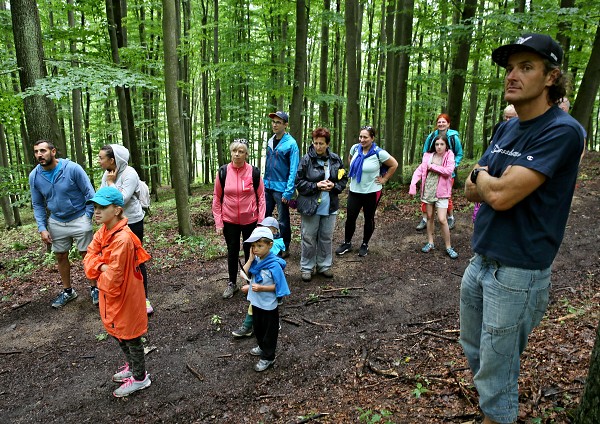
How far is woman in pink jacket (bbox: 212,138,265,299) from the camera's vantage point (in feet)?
17.0

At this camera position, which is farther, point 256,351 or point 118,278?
point 256,351

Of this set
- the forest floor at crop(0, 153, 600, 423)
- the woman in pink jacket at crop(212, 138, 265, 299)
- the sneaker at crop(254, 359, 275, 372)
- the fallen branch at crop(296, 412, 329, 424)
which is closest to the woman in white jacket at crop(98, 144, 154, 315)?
the woman in pink jacket at crop(212, 138, 265, 299)

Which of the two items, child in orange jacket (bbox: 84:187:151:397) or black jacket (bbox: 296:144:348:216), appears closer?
child in orange jacket (bbox: 84:187:151:397)

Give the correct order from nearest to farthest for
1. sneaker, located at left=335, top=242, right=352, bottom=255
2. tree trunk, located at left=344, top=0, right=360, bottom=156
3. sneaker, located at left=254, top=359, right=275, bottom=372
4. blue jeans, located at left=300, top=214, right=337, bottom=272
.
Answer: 1. sneaker, located at left=254, top=359, right=275, bottom=372
2. blue jeans, located at left=300, top=214, right=337, bottom=272
3. sneaker, located at left=335, top=242, right=352, bottom=255
4. tree trunk, located at left=344, top=0, right=360, bottom=156

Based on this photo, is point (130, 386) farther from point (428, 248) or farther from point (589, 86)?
point (589, 86)

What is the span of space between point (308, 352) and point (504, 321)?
8.48 ft

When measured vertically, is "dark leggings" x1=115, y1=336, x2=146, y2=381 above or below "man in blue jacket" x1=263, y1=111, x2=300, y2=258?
below

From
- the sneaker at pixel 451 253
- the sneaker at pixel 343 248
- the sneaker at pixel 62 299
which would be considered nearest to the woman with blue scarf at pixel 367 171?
the sneaker at pixel 343 248

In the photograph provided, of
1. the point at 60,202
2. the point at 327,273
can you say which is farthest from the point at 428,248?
the point at 60,202

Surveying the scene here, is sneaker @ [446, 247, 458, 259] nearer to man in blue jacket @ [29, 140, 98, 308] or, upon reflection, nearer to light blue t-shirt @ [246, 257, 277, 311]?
light blue t-shirt @ [246, 257, 277, 311]

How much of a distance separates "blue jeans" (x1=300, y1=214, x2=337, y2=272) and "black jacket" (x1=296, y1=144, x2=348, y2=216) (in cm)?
18

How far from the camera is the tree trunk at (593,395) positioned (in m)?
1.97

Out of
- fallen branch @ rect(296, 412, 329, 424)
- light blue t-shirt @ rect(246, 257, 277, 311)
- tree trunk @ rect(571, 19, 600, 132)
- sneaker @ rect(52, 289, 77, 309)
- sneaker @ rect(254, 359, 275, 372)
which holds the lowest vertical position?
sneaker @ rect(52, 289, 77, 309)

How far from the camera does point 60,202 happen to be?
5426mm
